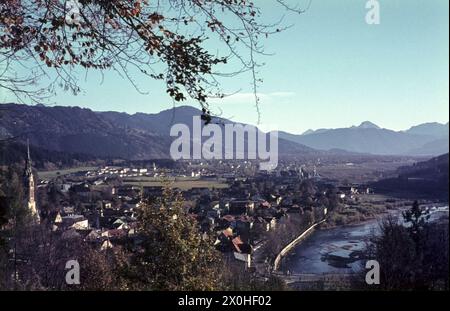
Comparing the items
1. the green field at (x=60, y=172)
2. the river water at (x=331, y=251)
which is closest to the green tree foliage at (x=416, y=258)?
the river water at (x=331, y=251)

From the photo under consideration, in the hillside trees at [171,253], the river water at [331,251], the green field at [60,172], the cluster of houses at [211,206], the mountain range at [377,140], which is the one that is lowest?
the river water at [331,251]

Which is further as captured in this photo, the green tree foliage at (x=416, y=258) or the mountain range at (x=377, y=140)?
the mountain range at (x=377, y=140)

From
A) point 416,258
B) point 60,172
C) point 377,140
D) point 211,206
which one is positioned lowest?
point 211,206

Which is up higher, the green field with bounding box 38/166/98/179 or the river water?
the green field with bounding box 38/166/98/179

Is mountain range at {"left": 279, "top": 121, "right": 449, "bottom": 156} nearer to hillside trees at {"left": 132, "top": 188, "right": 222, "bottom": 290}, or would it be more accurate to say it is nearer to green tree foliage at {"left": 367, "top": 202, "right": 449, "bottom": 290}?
green tree foliage at {"left": 367, "top": 202, "right": 449, "bottom": 290}

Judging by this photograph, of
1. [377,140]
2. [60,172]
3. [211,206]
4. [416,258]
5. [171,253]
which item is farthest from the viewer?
[377,140]

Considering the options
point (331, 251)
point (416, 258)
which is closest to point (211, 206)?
point (331, 251)

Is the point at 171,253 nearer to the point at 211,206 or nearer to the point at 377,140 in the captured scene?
the point at 211,206

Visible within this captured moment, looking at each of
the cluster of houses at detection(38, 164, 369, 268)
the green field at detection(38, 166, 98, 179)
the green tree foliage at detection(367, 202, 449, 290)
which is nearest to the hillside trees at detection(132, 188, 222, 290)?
the green tree foliage at detection(367, 202, 449, 290)

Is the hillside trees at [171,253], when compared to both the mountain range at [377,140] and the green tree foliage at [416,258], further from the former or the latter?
the mountain range at [377,140]
